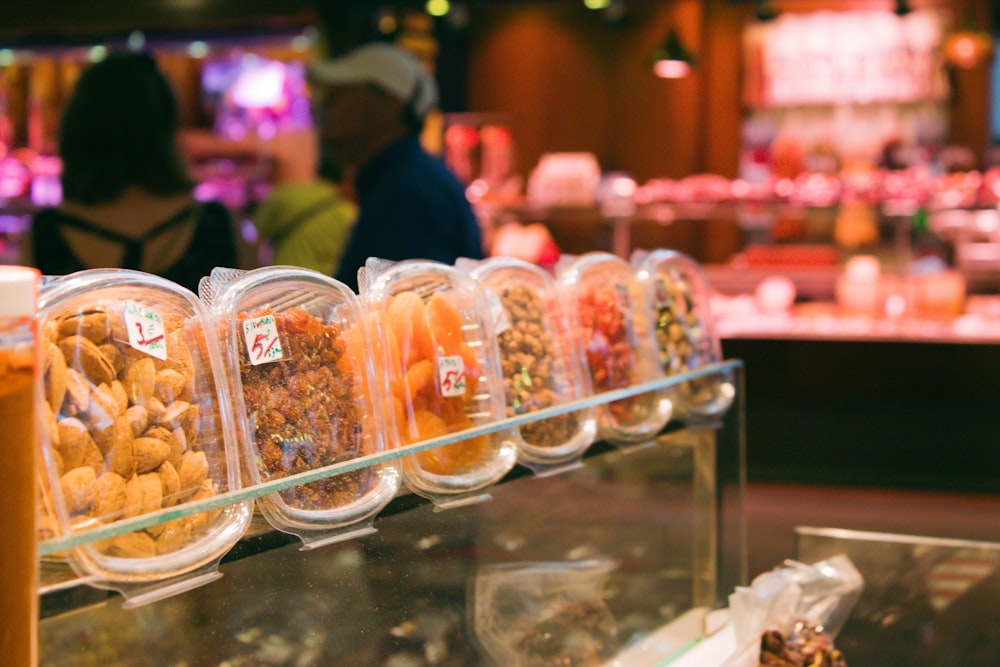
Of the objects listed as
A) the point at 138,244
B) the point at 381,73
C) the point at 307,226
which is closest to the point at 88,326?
the point at 138,244

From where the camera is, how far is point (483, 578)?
1.55 meters

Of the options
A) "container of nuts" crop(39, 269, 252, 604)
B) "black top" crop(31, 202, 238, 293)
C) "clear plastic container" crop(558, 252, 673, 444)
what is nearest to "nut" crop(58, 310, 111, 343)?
"container of nuts" crop(39, 269, 252, 604)

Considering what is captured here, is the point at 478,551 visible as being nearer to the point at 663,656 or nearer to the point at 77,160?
the point at 663,656

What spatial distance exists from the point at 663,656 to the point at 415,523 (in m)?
0.63

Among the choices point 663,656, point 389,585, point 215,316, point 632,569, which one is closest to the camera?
point 215,316

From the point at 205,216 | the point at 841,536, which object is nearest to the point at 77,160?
the point at 205,216

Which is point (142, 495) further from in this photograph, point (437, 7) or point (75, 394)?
point (437, 7)

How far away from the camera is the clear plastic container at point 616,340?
1733 mm

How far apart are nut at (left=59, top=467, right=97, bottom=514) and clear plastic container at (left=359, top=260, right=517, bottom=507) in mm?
418

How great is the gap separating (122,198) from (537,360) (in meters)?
1.25

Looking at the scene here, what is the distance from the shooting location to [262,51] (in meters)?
6.36

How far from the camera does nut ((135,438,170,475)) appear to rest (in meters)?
0.99

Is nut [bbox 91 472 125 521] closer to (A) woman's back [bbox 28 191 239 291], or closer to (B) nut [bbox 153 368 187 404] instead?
(B) nut [bbox 153 368 187 404]

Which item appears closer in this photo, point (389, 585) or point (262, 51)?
point (389, 585)
